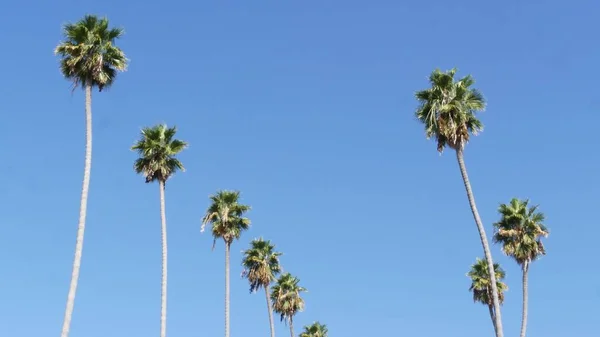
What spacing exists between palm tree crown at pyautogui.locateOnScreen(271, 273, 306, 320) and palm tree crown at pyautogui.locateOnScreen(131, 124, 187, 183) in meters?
27.5

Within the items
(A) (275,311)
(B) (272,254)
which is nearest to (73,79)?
(B) (272,254)

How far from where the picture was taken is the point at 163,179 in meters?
44.8

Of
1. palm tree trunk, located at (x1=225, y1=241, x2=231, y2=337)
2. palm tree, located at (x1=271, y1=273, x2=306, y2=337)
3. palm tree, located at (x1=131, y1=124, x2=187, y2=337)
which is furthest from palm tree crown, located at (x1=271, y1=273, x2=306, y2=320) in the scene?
palm tree, located at (x1=131, y1=124, x2=187, y2=337)

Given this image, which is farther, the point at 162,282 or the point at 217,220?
the point at 217,220

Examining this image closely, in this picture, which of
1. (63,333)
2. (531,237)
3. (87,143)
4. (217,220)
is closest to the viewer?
(63,333)

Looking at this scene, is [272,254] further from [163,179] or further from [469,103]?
[469,103]

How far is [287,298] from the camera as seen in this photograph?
225 ft

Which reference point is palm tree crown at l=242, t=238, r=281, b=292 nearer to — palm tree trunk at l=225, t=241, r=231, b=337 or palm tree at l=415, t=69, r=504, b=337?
palm tree trunk at l=225, t=241, r=231, b=337

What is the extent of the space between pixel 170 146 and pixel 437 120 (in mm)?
18085

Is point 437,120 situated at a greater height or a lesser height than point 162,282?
greater

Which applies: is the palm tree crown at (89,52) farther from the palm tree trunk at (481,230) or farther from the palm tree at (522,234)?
the palm tree at (522,234)

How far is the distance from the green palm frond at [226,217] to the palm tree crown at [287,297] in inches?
676

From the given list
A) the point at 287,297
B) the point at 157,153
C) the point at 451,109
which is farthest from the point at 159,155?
the point at 287,297

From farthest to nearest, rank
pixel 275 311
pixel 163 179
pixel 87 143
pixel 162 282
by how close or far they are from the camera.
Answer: pixel 275 311 < pixel 163 179 < pixel 162 282 < pixel 87 143
